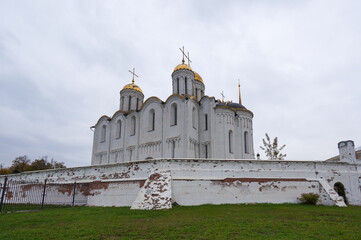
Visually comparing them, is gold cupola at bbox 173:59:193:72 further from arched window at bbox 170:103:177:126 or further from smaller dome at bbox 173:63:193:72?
arched window at bbox 170:103:177:126

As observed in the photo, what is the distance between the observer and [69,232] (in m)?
7.16

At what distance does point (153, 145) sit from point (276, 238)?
2125cm

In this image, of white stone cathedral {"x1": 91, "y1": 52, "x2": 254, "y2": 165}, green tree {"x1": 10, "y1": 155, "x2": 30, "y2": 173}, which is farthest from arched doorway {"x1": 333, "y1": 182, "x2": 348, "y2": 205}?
green tree {"x1": 10, "y1": 155, "x2": 30, "y2": 173}

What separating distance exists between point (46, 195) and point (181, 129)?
12.2 m

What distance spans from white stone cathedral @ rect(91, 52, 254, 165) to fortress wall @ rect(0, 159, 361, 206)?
964cm

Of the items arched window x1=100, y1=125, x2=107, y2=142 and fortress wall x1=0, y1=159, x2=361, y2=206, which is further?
arched window x1=100, y1=125, x2=107, y2=142

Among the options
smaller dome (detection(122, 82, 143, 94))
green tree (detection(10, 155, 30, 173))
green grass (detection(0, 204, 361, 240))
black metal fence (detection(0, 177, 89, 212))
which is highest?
smaller dome (detection(122, 82, 143, 94))

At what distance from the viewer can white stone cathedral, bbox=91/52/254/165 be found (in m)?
25.2

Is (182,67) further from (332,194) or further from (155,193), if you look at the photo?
(332,194)

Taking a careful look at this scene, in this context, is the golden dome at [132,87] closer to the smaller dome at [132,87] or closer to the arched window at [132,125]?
the smaller dome at [132,87]

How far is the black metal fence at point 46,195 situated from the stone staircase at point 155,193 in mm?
5247

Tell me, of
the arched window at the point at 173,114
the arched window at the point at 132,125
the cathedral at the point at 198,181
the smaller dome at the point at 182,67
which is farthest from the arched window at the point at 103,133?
the cathedral at the point at 198,181

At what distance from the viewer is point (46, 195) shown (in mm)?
17953

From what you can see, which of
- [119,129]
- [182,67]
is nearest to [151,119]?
A: [119,129]
